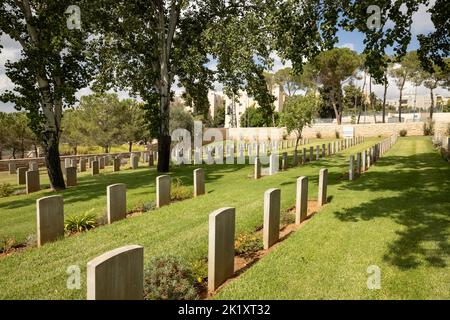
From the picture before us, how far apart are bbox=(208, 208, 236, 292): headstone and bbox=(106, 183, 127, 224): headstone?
14.1 feet

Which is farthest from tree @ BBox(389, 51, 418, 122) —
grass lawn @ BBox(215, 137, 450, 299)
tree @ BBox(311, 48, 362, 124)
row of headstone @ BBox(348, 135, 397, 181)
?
grass lawn @ BBox(215, 137, 450, 299)

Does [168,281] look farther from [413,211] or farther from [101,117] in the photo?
[101,117]

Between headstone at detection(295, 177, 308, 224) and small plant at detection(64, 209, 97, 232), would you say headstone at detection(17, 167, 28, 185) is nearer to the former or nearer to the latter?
small plant at detection(64, 209, 97, 232)

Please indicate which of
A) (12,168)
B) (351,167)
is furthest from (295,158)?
(12,168)

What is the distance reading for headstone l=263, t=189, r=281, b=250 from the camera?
6797 millimetres

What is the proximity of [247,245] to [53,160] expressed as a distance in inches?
434

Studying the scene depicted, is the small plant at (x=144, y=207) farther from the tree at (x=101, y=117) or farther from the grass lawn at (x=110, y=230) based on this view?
the tree at (x=101, y=117)

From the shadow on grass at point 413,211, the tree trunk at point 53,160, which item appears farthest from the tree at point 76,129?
the shadow on grass at point 413,211

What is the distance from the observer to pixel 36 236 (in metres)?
7.43

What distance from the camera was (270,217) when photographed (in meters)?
6.82

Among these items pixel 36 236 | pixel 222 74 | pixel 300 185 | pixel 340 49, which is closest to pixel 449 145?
pixel 222 74
